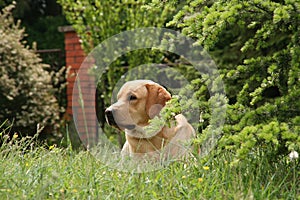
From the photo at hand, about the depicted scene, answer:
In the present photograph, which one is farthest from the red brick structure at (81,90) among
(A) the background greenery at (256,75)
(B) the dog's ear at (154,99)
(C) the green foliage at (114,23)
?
(A) the background greenery at (256,75)

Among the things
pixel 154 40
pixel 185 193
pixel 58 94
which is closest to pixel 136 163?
pixel 185 193

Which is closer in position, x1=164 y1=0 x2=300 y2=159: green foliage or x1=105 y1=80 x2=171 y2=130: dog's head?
x1=164 y1=0 x2=300 y2=159: green foliage

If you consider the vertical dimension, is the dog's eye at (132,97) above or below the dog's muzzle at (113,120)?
above

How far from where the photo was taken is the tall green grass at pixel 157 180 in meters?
2.67

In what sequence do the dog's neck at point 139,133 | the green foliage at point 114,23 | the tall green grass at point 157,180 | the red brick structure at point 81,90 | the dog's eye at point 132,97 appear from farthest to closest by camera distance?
1. the red brick structure at point 81,90
2. the green foliage at point 114,23
3. the dog's eye at point 132,97
4. the dog's neck at point 139,133
5. the tall green grass at point 157,180

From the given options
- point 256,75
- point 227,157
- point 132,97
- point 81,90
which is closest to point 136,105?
point 132,97

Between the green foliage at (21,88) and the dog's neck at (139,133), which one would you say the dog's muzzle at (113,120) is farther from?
the green foliage at (21,88)

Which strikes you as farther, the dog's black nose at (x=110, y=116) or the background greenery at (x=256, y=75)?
the dog's black nose at (x=110, y=116)

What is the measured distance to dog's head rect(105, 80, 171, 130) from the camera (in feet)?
12.5

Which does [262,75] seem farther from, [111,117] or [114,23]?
[114,23]

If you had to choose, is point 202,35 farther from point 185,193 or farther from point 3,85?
point 3,85

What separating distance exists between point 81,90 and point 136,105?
520cm

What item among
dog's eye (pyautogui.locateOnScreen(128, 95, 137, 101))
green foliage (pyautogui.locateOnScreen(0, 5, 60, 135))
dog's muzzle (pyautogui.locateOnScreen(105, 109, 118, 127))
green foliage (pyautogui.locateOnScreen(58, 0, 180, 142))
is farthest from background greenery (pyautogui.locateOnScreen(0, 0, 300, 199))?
green foliage (pyautogui.locateOnScreen(0, 5, 60, 135))

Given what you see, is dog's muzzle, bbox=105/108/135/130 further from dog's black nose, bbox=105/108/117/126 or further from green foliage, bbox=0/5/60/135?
green foliage, bbox=0/5/60/135
